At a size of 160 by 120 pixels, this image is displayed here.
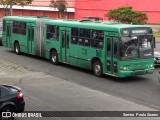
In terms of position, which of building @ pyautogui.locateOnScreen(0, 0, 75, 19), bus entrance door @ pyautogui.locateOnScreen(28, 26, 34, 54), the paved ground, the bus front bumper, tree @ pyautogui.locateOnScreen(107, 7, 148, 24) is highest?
building @ pyautogui.locateOnScreen(0, 0, 75, 19)

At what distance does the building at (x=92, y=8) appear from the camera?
68562 mm

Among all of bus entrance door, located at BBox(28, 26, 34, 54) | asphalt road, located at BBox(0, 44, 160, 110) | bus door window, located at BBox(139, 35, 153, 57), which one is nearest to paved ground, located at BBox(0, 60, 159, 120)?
asphalt road, located at BBox(0, 44, 160, 110)

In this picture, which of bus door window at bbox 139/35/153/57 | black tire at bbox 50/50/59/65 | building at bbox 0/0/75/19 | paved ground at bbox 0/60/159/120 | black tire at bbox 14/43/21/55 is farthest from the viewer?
building at bbox 0/0/75/19

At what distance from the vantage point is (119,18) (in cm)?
5256

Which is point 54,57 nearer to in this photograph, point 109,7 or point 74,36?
point 74,36

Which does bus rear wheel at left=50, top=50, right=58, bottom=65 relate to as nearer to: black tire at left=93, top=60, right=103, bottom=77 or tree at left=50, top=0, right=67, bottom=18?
black tire at left=93, top=60, right=103, bottom=77

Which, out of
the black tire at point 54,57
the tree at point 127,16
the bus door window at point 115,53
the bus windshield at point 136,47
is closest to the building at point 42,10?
the tree at point 127,16

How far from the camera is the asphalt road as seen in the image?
1603 centimetres

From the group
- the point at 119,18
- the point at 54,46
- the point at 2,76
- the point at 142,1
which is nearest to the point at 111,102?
the point at 2,76

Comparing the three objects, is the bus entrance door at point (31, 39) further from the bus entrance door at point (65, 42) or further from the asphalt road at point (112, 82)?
the bus entrance door at point (65, 42)

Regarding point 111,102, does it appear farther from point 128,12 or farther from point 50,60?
point 128,12

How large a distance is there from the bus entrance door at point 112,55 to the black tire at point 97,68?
59 centimetres

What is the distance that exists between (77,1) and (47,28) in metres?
56.4

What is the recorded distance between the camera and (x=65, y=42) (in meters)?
23.2
